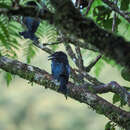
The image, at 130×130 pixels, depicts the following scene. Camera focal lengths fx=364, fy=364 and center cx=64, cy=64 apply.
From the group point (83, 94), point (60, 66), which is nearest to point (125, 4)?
point (83, 94)

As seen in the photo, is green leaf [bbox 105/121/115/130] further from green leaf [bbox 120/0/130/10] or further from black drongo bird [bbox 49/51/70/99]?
green leaf [bbox 120/0/130/10]

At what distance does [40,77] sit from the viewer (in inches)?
101

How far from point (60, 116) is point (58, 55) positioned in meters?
27.5

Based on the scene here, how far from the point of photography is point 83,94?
8.26ft

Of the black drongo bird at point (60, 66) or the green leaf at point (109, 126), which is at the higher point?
the green leaf at point (109, 126)

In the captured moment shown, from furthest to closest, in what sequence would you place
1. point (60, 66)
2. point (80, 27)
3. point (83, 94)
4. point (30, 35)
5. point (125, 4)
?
point (60, 66) < point (30, 35) < point (83, 94) < point (125, 4) < point (80, 27)

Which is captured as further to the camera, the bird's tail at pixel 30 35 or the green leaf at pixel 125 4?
the bird's tail at pixel 30 35

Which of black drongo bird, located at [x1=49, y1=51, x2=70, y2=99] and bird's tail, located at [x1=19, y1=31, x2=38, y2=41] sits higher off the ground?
bird's tail, located at [x1=19, y1=31, x2=38, y2=41]

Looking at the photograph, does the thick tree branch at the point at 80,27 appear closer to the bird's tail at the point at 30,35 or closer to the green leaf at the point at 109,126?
the green leaf at the point at 109,126

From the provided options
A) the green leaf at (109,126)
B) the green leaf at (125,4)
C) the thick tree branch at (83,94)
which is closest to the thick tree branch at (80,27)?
the green leaf at (125,4)

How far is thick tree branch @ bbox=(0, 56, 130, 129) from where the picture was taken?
248 centimetres

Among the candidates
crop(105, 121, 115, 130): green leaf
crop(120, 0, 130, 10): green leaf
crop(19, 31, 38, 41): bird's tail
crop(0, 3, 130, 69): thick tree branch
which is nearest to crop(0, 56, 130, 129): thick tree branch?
crop(105, 121, 115, 130): green leaf

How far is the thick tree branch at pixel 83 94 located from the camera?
2.48 metres

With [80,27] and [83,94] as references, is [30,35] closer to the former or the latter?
[83,94]
